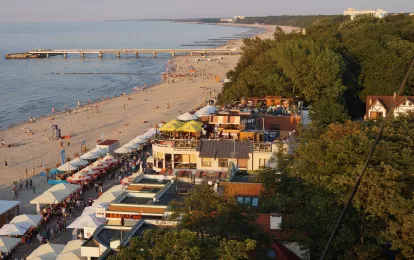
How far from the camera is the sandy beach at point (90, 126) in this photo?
84.3ft

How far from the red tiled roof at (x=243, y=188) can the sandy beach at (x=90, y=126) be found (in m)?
9.61

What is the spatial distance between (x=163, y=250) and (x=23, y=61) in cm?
8801

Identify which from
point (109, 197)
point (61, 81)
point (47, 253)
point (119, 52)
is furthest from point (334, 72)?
point (119, 52)

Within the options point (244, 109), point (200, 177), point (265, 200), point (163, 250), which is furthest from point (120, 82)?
point (163, 250)

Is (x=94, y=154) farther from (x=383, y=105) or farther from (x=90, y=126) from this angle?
(x=383, y=105)

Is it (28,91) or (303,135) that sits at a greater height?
(303,135)

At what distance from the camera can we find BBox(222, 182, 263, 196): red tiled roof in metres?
13.5

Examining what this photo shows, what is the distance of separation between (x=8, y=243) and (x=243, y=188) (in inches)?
289

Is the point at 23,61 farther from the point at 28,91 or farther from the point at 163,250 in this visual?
the point at 163,250

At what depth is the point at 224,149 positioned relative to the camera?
1783 centimetres

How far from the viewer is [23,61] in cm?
8831

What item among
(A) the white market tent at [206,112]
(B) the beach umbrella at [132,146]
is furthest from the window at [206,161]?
(B) the beach umbrella at [132,146]

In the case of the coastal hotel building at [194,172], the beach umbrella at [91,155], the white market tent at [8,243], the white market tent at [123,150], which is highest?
the coastal hotel building at [194,172]

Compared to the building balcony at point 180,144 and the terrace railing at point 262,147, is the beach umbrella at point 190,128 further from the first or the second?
the terrace railing at point 262,147
